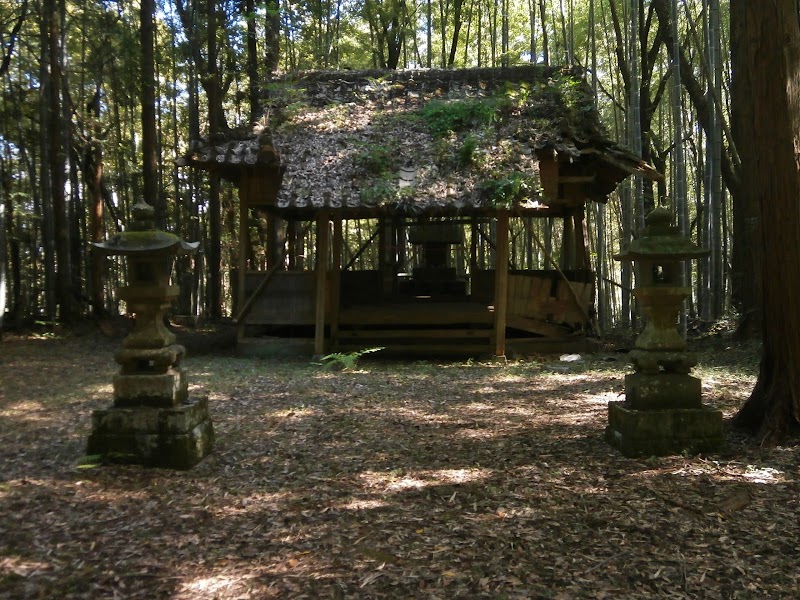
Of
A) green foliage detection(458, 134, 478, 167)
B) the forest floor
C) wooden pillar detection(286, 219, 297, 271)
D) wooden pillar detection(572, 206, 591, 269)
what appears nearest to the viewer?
the forest floor

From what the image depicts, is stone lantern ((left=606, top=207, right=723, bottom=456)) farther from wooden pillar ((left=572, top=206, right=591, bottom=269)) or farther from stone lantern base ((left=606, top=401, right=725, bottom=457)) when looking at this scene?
wooden pillar ((left=572, top=206, right=591, bottom=269))

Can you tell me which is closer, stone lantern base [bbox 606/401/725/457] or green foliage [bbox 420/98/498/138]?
stone lantern base [bbox 606/401/725/457]

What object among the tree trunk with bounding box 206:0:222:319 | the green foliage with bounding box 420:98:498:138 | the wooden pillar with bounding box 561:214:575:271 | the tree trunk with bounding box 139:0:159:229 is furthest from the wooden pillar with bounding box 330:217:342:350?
the tree trunk with bounding box 206:0:222:319

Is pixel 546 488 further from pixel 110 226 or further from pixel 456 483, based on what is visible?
pixel 110 226

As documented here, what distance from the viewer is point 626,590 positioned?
2.89 meters

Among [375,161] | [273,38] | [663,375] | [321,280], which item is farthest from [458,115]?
[663,375]

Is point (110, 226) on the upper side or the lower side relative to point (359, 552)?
upper

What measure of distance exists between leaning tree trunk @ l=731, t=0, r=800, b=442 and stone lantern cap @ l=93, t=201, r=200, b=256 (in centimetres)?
420

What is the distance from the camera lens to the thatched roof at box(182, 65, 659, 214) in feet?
31.5

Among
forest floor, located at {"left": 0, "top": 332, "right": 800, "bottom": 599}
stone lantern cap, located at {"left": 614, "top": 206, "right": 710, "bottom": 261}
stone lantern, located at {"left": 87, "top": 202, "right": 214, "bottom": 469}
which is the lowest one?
forest floor, located at {"left": 0, "top": 332, "right": 800, "bottom": 599}

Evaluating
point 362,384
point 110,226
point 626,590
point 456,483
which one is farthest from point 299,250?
point 626,590

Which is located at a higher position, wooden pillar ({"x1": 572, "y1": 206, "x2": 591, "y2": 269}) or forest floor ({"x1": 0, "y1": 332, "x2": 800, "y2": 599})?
wooden pillar ({"x1": 572, "y1": 206, "x2": 591, "y2": 269})

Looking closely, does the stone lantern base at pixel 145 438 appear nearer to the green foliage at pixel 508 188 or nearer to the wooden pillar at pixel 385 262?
the green foliage at pixel 508 188

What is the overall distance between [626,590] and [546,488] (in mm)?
1274
